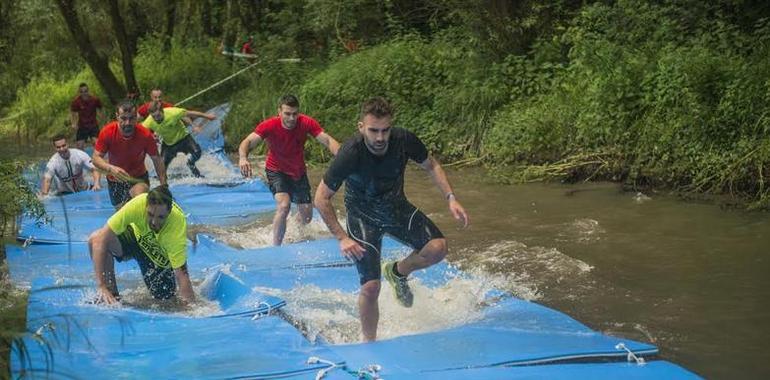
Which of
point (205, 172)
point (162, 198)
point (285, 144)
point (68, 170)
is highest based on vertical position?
point (162, 198)

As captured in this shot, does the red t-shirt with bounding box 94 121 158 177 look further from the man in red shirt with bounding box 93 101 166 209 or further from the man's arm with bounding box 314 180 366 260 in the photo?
the man's arm with bounding box 314 180 366 260

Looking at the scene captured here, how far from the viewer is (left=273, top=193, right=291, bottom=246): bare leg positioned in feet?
29.9

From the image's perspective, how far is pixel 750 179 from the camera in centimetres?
1059

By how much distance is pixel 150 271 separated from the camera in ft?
23.1

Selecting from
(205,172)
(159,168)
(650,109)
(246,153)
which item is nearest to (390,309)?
(246,153)

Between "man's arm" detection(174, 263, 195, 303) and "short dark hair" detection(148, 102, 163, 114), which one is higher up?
"short dark hair" detection(148, 102, 163, 114)

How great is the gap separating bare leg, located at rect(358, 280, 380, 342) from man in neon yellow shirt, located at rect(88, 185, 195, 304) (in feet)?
4.65

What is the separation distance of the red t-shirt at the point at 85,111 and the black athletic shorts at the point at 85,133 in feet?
0.13

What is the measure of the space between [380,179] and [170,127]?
304 inches

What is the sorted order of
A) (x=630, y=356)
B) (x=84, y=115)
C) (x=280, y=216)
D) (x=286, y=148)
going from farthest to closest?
(x=84, y=115) < (x=286, y=148) < (x=280, y=216) < (x=630, y=356)

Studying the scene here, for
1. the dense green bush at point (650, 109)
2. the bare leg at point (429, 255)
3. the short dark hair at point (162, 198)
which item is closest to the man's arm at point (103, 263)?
the short dark hair at point (162, 198)

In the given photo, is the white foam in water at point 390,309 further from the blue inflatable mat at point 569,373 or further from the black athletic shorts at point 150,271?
the blue inflatable mat at point 569,373

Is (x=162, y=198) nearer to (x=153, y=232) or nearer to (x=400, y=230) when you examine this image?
(x=153, y=232)

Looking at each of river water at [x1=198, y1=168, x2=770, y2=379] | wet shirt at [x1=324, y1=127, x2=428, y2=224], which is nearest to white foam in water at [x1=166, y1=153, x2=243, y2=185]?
river water at [x1=198, y1=168, x2=770, y2=379]
